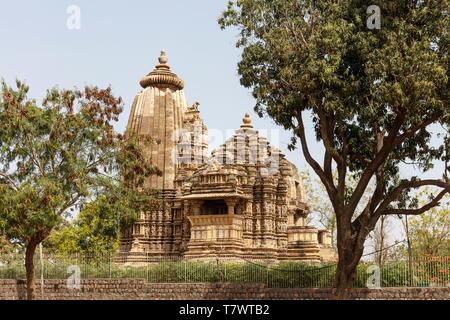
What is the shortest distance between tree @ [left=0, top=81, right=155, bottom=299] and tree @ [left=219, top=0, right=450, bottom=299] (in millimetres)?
5946

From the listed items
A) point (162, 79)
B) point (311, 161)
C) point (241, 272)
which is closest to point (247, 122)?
point (162, 79)

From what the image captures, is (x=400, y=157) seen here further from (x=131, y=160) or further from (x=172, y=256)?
(x=172, y=256)

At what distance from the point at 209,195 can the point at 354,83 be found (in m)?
17.2

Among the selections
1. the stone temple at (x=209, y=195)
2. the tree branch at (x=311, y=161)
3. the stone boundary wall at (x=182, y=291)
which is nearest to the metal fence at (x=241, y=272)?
the stone boundary wall at (x=182, y=291)

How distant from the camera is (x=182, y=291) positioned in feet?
85.8

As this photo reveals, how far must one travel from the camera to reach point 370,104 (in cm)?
2009

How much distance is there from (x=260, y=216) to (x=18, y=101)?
16.8 metres

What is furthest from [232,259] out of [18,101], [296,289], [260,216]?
[18,101]

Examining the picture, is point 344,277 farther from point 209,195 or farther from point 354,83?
point 209,195

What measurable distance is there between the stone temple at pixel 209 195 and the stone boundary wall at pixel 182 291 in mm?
8086

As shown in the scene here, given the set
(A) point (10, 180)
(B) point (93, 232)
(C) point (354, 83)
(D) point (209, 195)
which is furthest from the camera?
(D) point (209, 195)

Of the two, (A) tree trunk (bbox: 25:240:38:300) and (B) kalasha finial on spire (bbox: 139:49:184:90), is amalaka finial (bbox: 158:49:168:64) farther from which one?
(A) tree trunk (bbox: 25:240:38:300)

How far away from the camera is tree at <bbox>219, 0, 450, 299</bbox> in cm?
1967

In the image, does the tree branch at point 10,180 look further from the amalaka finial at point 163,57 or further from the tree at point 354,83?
the amalaka finial at point 163,57
